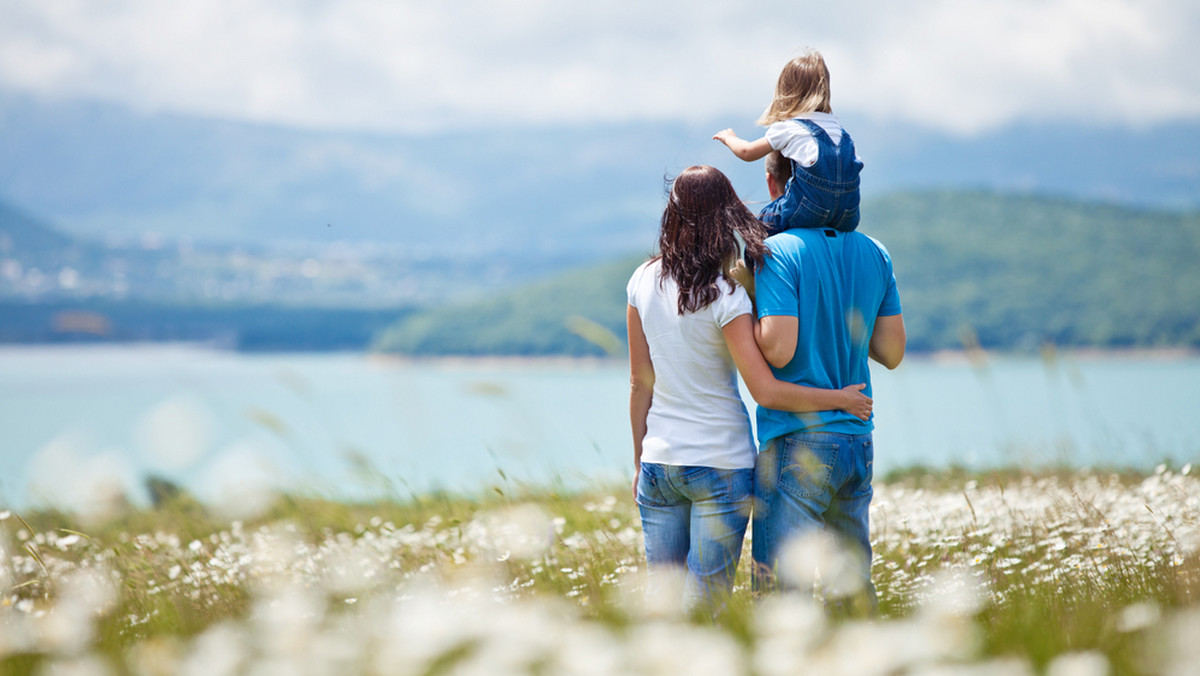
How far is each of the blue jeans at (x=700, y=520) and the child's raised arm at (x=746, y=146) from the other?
1051mm

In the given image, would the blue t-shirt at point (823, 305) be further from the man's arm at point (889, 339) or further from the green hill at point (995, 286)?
the green hill at point (995, 286)

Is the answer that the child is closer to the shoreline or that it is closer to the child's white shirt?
the child's white shirt

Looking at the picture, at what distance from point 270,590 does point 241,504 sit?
2.77m

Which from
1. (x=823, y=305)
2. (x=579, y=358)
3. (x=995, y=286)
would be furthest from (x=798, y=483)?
(x=995, y=286)

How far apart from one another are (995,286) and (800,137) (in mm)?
114545

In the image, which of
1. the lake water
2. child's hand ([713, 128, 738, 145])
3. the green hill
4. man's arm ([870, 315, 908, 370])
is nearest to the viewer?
man's arm ([870, 315, 908, 370])

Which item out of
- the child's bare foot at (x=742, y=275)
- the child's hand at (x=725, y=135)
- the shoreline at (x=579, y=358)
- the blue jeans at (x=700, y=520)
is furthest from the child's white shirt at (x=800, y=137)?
the shoreline at (x=579, y=358)

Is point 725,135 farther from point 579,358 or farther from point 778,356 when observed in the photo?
point 579,358

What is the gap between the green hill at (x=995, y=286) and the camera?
324ft

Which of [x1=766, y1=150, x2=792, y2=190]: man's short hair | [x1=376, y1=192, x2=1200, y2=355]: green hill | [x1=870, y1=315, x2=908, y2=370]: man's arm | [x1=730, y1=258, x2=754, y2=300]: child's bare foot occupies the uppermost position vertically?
[x1=766, y1=150, x2=792, y2=190]: man's short hair

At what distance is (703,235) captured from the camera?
273 centimetres

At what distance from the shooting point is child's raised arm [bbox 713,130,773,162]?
2.97 metres

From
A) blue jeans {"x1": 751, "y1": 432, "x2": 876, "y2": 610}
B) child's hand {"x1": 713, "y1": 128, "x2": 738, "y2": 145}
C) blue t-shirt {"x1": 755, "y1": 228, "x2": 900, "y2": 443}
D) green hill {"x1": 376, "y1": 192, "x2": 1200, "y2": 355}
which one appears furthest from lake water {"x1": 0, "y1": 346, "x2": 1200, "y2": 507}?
green hill {"x1": 376, "y1": 192, "x2": 1200, "y2": 355}

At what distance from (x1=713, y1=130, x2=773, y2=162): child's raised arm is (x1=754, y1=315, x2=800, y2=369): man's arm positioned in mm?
619
